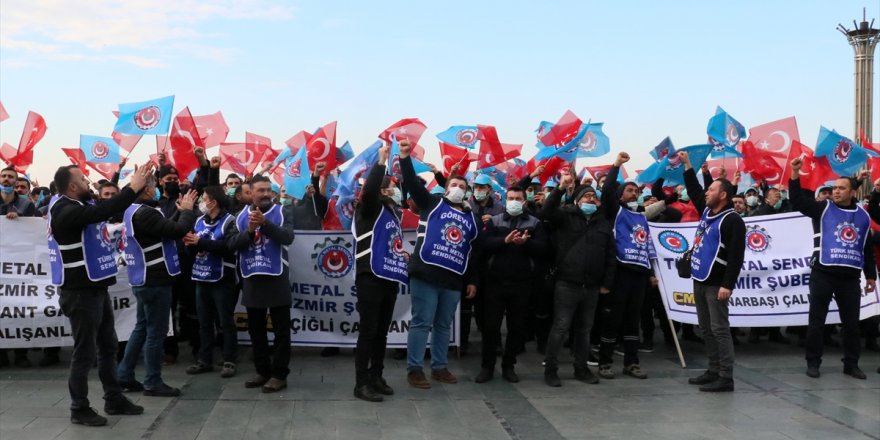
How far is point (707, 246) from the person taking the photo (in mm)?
7859

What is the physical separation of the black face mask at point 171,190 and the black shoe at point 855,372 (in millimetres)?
7567

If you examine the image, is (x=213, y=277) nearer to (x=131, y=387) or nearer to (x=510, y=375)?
(x=131, y=387)

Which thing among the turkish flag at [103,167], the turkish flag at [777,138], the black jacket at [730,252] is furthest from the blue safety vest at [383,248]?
the turkish flag at [103,167]

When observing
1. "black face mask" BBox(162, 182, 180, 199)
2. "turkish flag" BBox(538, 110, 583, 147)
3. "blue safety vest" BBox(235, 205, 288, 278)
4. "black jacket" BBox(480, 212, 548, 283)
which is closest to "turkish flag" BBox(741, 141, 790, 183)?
"turkish flag" BBox(538, 110, 583, 147)

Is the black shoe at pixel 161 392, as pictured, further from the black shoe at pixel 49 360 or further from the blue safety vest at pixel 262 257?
the black shoe at pixel 49 360

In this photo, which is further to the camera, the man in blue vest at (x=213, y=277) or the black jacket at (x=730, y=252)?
the man in blue vest at (x=213, y=277)

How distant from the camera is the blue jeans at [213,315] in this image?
8328mm

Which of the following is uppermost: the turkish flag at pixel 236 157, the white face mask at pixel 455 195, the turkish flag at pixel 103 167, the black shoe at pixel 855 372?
the turkish flag at pixel 236 157

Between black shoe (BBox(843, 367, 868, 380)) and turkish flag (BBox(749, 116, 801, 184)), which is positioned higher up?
turkish flag (BBox(749, 116, 801, 184))

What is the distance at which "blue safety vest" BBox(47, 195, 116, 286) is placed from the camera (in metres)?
6.30

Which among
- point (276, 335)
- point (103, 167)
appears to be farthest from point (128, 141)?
point (276, 335)

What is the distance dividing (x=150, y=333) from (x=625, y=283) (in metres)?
4.68

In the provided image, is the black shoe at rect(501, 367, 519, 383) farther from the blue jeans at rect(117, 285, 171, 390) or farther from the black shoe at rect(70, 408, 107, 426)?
the black shoe at rect(70, 408, 107, 426)

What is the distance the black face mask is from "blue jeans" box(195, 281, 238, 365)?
138 cm
